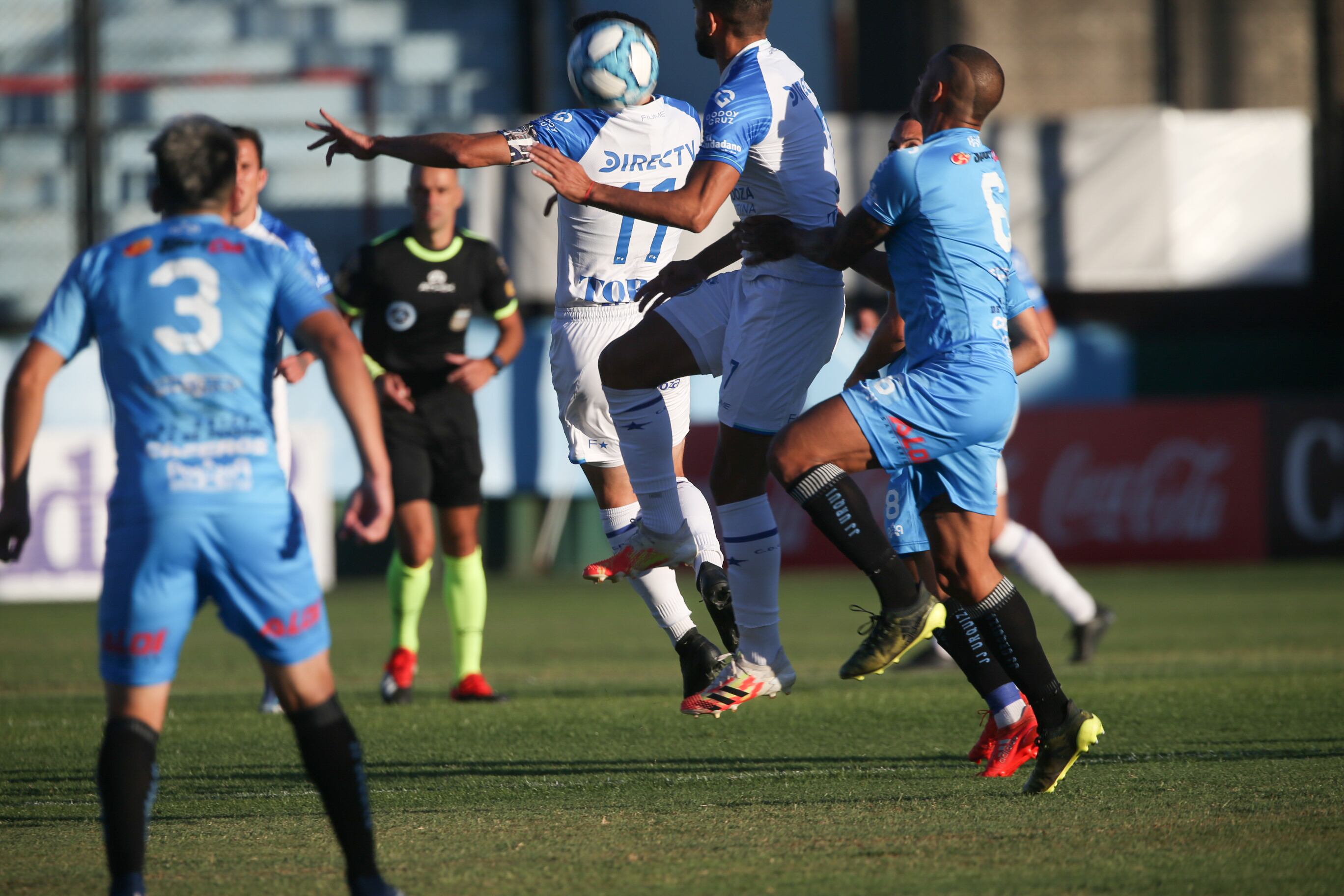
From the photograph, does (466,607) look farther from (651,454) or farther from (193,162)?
(193,162)

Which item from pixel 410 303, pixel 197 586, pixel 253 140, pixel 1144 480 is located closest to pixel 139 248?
pixel 197 586

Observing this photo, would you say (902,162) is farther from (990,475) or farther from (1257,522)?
(1257,522)

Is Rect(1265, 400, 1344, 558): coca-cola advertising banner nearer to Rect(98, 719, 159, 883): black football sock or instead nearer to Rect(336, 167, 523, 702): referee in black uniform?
Rect(336, 167, 523, 702): referee in black uniform

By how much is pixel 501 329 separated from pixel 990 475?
3.97 meters

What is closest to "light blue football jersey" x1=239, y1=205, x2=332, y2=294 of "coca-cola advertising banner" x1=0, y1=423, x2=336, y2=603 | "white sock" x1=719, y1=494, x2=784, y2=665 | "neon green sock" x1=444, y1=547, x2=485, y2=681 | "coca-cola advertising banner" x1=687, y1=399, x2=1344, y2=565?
"white sock" x1=719, y1=494, x2=784, y2=665

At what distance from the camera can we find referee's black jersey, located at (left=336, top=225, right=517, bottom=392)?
7996mm

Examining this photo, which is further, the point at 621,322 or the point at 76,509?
the point at 76,509

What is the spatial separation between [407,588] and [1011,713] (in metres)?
3.63

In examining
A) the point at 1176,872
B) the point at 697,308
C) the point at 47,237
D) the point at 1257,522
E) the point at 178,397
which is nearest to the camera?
the point at 178,397

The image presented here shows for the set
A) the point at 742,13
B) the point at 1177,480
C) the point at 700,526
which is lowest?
the point at 1177,480

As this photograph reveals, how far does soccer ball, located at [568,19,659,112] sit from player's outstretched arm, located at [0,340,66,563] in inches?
104

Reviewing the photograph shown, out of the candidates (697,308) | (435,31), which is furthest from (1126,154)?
(697,308)

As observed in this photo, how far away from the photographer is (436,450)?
26.1 feet

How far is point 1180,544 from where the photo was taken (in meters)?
16.4
